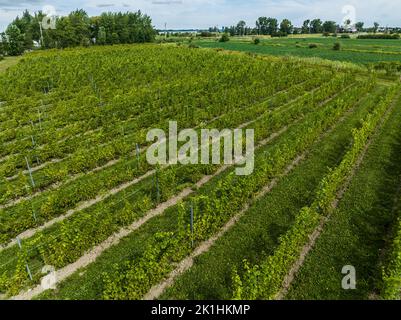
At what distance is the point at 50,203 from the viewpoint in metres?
10.1

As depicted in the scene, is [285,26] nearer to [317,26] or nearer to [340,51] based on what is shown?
[317,26]

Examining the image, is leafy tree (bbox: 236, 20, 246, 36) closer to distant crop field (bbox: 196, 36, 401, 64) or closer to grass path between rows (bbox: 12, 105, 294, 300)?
distant crop field (bbox: 196, 36, 401, 64)

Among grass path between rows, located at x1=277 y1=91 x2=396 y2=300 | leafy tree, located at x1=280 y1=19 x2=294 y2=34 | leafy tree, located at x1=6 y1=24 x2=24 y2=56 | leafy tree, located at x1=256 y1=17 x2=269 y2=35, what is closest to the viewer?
grass path between rows, located at x1=277 y1=91 x2=396 y2=300

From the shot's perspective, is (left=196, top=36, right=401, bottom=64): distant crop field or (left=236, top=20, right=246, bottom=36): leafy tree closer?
(left=196, top=36, right=401, bottom=64): distant crop field

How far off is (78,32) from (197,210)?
73.2 metres

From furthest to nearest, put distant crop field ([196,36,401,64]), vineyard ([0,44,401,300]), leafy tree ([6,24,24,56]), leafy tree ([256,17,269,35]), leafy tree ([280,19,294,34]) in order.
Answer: leafy tree ([256,17,269,35]) < leafy tree ([280,19,294,34]) < leafy tree ([6,24,24,56]) < distant crop field ([196,36,401,64]) < vineyard ([0,44,401,300])

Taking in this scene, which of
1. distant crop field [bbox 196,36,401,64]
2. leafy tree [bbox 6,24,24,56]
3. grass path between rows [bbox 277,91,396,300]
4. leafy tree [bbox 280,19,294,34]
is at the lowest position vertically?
grass path between rows [bbox 277,91,396,300]

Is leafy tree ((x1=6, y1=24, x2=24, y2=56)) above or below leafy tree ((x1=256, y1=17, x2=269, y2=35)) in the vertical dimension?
below

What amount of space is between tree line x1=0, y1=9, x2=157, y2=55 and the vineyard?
53061 mm

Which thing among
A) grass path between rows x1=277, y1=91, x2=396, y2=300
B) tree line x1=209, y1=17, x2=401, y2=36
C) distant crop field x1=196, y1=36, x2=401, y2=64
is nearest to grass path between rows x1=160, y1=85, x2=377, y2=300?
grass path between rows x1=277, y1=91, x2=396, y2=300

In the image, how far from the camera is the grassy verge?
766 cm

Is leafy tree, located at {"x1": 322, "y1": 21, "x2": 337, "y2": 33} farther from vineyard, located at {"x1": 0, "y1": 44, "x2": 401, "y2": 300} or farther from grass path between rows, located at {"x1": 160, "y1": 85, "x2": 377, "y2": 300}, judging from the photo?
grass path between rows, located at {"x1": 160, "y1": 85, "x2": 377, "y2": 300}

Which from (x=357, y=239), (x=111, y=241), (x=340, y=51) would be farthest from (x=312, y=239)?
(x=340, y=51)
